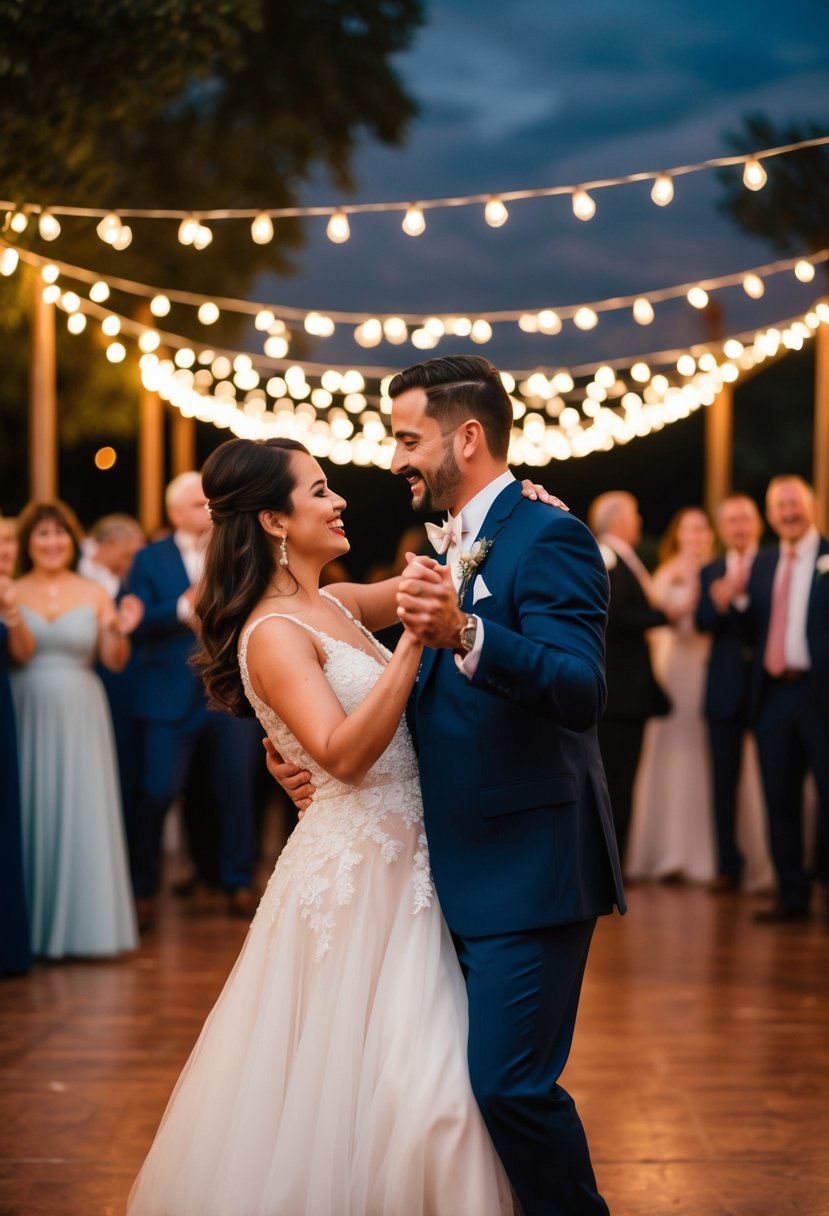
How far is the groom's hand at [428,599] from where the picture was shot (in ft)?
7.11

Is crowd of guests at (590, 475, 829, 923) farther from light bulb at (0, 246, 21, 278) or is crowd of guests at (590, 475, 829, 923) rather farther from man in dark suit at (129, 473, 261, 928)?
light bulb at (0, 246, 21, 278)

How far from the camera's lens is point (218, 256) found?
1536 cm

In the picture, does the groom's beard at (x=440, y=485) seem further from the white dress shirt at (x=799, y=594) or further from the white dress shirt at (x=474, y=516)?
the white dress shirt at (x=799, y=594)

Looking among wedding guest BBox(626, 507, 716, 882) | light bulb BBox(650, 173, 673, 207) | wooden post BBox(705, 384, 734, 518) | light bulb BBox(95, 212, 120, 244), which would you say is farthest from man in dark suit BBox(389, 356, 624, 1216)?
wooden post BBox(705, 384, 734, 518)

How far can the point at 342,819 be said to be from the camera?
2705 mm

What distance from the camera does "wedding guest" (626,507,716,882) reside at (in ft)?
25.2

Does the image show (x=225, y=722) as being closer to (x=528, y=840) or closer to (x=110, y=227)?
(x=110, y=227)

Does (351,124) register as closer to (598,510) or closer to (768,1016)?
(598,510)

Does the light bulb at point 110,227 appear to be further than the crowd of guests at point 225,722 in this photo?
Yes

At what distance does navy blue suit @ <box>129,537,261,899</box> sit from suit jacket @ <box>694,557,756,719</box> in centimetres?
230

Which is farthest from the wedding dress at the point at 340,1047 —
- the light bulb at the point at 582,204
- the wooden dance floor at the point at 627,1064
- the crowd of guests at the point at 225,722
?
the light bulb at the point at 582,204

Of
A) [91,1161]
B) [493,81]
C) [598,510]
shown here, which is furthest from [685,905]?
[493,81]

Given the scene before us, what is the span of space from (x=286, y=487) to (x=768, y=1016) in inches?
111

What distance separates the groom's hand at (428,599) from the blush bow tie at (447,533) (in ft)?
1.33
